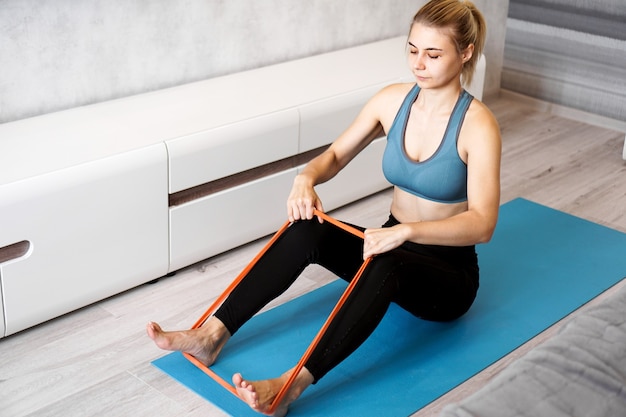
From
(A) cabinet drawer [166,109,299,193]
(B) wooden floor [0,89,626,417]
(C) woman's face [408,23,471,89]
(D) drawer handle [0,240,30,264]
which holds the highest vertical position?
(C) woman's face [408,23,471,89]

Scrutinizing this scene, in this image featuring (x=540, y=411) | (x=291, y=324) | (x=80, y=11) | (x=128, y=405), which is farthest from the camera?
(x=80, y=11)

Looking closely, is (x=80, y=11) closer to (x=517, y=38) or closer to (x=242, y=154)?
(x=242, y=154)

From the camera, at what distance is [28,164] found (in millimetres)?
2336

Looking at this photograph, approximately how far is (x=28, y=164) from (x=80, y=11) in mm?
601

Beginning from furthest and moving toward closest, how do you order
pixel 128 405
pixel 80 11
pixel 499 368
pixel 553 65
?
pixel 553 65, pixel 80 11, pixel 499 368, pixel 128 405

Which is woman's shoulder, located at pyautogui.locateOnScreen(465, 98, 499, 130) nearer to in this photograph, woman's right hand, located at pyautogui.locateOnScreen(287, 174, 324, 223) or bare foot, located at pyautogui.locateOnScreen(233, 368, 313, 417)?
woman's right hand, located at pyautogui.locateOnScreen(287, 174, 324, 223)

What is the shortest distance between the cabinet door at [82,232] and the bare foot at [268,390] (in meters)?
0.67

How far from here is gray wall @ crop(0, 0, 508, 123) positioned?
262 centimetres

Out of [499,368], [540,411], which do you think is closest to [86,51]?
[499,368]

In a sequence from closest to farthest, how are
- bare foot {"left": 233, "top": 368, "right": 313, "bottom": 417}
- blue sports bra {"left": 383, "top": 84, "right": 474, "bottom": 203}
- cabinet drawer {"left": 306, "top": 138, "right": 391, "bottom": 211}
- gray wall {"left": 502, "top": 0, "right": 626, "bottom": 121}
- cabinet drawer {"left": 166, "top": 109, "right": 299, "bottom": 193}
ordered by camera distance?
1. bare foot {"left": 233, "top": 368, "right": 313, "bottom": 417}
2. blue sports bra {"left": 383, "top": 84, "right": 474, "bottom": 203}
3. cabinet drawer {"left": 166, "top": 109, "right": 299, "bottom": 193}
4. cabinet drawer {"left": 306, "top": 138, "right": 391, "bottom": 211}
5. gray wall {"left": 502, "top": 0, "right": 626, "bottom": 121}

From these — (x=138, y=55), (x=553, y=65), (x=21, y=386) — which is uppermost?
(x=138, y=55)

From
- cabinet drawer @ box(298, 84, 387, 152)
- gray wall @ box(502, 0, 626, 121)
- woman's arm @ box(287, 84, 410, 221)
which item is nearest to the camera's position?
woman's arm @ box(287, 84, 410, 221)

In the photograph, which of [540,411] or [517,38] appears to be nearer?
[540,411]

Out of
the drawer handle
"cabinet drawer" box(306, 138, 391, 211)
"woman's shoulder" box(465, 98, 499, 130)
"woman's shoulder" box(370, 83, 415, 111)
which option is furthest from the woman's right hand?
"cabinet drawer" box(306, 138, 391, 211)
